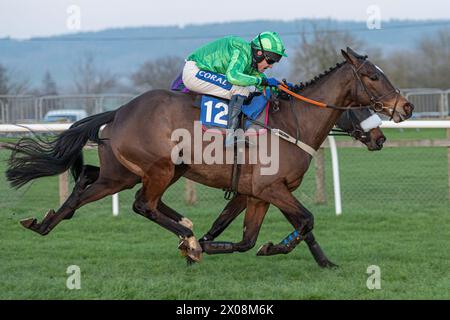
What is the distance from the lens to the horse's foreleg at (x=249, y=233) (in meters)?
6.15

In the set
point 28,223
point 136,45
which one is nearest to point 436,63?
point 28,223

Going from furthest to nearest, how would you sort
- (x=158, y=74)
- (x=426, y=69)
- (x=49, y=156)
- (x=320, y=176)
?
(x=158, y=74)
(x=426, y=69)
(x=320, y=176)
(x=49, y=156)

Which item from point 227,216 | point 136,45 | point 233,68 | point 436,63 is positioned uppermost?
point 136,45

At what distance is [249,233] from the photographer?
20.2 ft

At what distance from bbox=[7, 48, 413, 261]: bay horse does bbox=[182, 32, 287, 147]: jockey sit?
0.20 metres

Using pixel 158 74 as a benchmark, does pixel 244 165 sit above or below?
below

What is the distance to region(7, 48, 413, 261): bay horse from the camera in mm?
5992

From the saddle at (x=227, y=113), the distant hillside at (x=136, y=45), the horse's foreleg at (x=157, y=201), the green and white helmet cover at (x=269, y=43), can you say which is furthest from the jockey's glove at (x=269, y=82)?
the distant hillside at (x=136, y=45)

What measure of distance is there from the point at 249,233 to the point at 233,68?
4.18ft

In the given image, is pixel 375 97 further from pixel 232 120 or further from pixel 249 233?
pixel 249 233

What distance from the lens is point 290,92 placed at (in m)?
6.26
